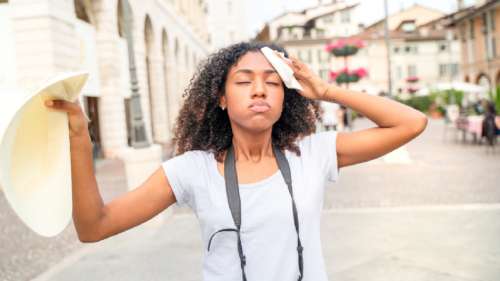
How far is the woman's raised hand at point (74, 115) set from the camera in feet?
4.51

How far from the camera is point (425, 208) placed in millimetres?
6898

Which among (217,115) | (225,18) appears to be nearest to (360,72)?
(217,115)

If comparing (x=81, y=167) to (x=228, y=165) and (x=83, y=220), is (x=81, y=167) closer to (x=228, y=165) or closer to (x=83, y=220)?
(x=83, y=220)

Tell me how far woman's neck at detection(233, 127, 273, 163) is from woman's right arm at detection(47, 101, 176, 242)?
25 cm

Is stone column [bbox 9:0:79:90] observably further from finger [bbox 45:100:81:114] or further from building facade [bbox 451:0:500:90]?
building facade [bbox 451:0:500:90]

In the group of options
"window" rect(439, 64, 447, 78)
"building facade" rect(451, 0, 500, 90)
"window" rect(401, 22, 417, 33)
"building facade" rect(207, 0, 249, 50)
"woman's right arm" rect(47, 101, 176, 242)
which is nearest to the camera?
"woman's right arm" rect(47, 101, 176, 242)

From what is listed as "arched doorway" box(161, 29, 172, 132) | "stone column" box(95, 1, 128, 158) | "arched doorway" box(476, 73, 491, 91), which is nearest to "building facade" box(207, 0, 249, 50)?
"arched doorway" box(476, 73, 491, 91)

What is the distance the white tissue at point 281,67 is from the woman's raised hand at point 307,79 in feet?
0.12

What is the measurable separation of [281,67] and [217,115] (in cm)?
44

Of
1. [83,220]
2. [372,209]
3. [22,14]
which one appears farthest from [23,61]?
[83,220]

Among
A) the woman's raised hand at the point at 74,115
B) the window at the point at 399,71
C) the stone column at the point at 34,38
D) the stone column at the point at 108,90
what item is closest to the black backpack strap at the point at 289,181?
the woman's raised hand at the point at 74,115

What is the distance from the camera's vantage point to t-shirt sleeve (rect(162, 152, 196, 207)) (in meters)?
1.73

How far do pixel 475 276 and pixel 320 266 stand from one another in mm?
2986

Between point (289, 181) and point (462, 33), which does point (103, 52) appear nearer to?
point (289, 181)
